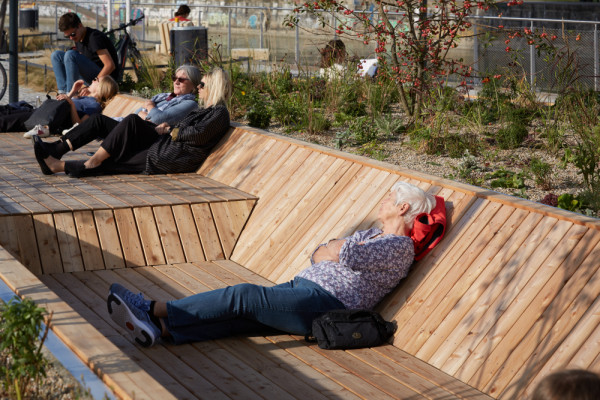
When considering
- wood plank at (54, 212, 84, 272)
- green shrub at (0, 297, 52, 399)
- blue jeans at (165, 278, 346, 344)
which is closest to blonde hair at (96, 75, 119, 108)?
wood plank at (54, 212, 84, 272)

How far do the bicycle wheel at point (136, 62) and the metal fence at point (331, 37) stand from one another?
1.19 metres

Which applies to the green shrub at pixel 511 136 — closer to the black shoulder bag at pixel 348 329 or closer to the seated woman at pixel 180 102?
the seated woman at pixel 180 102

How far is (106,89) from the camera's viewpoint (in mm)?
9805

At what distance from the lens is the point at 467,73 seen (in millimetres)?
8180

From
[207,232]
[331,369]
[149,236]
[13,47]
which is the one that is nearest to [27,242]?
[149,236]

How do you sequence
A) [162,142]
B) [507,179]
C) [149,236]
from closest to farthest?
[149,236] < [507,179] < [162,142]

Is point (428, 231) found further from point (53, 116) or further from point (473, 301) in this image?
point (53, 116)

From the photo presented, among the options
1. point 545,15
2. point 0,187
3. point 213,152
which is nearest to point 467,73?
point 213,152

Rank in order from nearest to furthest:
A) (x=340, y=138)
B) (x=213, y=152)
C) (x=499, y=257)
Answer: (x=499, y=257) < (x=213, y=152) < (x=340, y=138)

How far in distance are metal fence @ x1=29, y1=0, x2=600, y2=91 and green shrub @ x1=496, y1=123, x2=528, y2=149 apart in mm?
702

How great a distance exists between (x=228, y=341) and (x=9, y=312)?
60.1 inches

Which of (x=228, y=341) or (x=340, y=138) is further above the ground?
(x=340, y=138)

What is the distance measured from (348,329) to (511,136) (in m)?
3.74

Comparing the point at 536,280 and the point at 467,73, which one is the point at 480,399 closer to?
the point at 536,280
